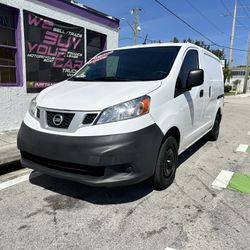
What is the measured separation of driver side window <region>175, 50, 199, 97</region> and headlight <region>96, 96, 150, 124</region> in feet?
2.66

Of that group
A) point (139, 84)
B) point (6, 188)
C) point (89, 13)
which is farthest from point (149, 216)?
point (89, 13)

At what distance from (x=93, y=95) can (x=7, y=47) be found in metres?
4.37

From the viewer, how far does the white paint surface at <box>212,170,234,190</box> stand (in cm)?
400

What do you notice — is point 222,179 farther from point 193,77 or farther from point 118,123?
point 118,123

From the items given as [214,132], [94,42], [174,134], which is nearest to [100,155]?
[174,134]

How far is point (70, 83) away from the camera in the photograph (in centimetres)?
411

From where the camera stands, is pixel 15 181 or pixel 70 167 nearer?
pixel 70 167

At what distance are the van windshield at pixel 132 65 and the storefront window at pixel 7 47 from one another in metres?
2.96

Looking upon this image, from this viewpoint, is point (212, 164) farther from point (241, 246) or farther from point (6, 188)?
point (6, 188)

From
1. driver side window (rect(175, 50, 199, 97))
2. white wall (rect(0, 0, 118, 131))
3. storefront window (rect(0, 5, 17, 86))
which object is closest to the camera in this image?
driver side window (rect(175, 50, 199, 97))

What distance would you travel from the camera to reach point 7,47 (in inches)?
259

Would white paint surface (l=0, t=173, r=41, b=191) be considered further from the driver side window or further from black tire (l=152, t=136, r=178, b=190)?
the driver side window

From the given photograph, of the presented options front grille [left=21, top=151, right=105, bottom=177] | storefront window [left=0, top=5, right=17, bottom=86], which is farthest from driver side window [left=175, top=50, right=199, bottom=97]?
storefront window [left=0, top=5, right=17, bottom=86]

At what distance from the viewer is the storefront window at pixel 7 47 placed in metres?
6.48
